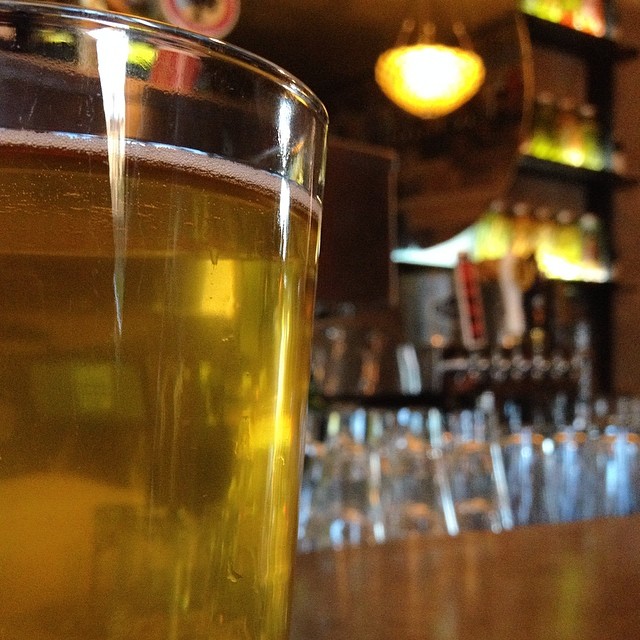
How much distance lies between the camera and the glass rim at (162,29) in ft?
0.72

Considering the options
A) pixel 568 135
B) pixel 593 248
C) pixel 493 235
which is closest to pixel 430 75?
pixel 493 235

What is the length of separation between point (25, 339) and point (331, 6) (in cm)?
276

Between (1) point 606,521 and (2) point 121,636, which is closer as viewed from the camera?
(2) point 121,636

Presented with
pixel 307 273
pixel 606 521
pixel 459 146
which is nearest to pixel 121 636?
pixel 307 273

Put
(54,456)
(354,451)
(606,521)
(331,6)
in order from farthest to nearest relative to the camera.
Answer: (331,6), (354,451), (606,521), (54,456)

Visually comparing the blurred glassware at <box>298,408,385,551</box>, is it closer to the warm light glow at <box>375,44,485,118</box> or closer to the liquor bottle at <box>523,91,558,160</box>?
the warm light glow at <box>375,44,485,118</box>

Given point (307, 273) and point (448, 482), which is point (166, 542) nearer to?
point (307, 273)

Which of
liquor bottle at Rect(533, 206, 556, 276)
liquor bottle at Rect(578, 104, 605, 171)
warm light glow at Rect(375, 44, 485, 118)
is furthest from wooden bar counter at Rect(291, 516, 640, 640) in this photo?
liquor bottle at Rect(578, 104, 605, 171)

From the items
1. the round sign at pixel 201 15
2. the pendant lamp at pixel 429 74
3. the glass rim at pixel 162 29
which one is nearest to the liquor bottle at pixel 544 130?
the pendant lamp at pixel 429 74

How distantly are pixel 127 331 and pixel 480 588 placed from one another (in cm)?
34

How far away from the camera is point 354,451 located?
5.19 feet

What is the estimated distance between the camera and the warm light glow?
8.36 ft

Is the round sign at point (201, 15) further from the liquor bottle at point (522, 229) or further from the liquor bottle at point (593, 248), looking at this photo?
the liquor bottle at point (593, 248)

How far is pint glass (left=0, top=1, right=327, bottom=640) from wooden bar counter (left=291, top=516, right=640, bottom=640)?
19cm
